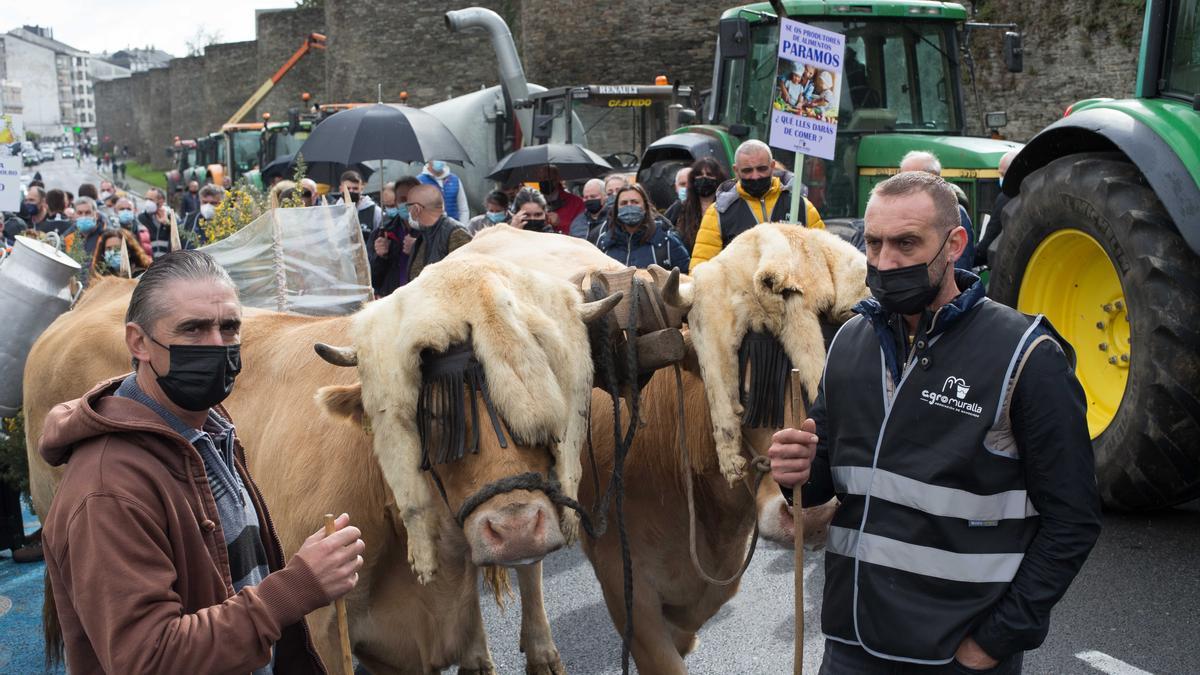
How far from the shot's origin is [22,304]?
596cm

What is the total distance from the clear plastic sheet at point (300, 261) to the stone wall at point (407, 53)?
1297 inches

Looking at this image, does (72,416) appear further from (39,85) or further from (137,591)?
(39,85)

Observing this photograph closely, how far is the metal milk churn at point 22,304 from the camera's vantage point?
19.4 ft

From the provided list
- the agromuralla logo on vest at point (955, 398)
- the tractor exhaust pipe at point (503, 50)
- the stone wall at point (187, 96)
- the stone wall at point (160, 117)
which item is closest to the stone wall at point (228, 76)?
the stone wall at point (187, 96)

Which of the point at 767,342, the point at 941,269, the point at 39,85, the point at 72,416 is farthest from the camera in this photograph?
the point at 39,85

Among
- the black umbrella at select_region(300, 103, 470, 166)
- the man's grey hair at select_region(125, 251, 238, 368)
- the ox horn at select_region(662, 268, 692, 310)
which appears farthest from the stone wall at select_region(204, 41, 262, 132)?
the man's grey hair at select_region(125, 251, 238, 368)

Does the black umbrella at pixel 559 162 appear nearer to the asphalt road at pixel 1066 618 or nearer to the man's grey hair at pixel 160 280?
the asphalt road at pixel 1066 618

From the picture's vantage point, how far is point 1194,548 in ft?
19.6

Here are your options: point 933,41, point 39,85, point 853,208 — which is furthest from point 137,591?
point 39,85

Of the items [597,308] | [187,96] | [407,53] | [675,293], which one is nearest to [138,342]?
[597,308]

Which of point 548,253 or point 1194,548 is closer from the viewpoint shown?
point 548,253

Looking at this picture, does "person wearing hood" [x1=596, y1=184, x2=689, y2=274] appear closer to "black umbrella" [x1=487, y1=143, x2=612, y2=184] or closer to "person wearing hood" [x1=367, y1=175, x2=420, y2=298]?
"person wearing hood" [x1=367, y1=175, x2=420, y2=298]

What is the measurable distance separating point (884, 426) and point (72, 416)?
1.84 metres

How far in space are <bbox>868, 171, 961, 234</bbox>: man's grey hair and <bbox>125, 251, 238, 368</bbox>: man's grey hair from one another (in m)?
1.54
